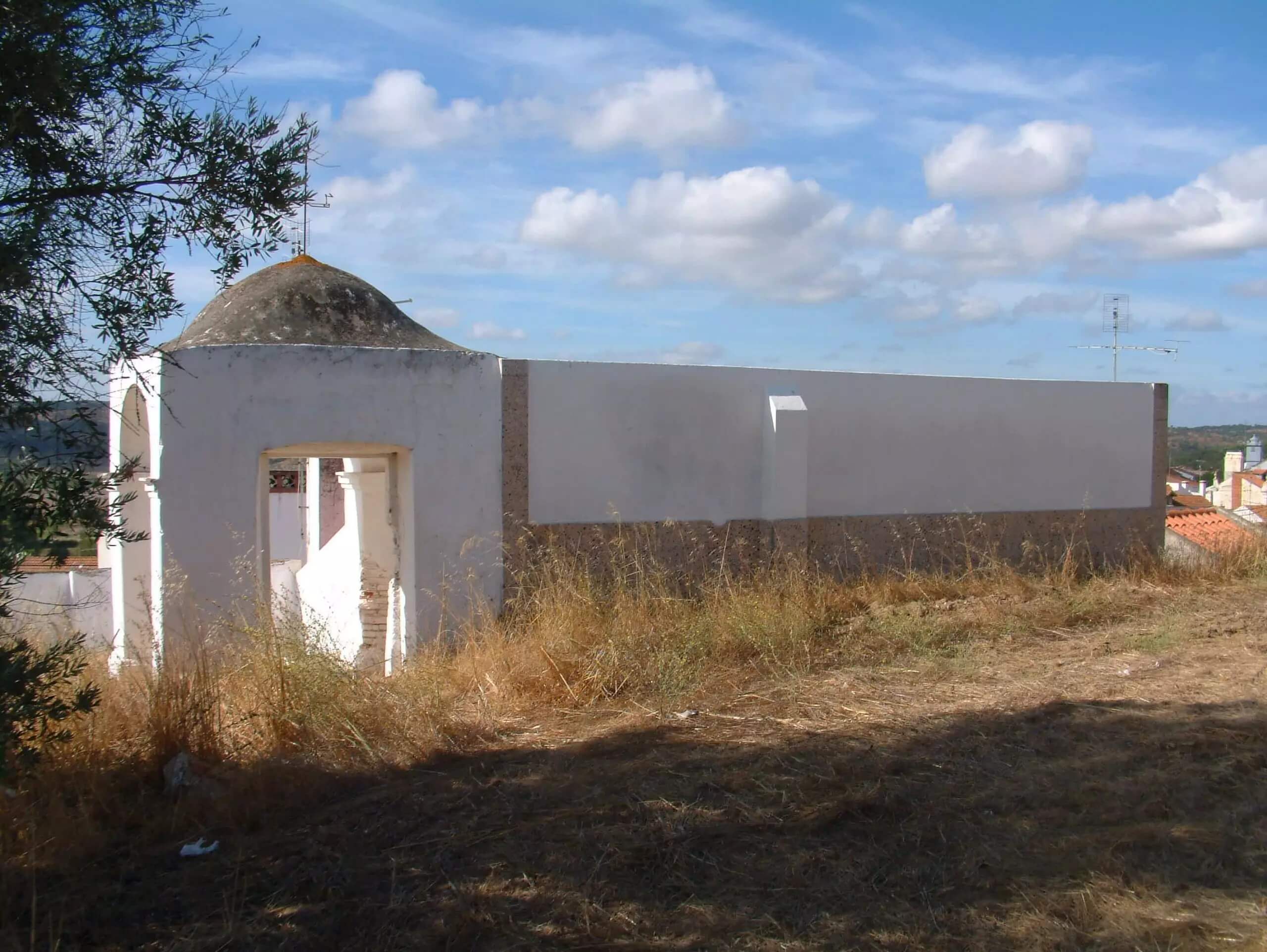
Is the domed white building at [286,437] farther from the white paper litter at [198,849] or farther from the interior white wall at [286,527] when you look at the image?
the interior white wall at [286,527]

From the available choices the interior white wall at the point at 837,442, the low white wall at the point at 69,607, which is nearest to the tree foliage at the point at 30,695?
the low white wall at the point at 69,607

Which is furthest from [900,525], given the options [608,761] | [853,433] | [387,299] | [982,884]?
[982,884]

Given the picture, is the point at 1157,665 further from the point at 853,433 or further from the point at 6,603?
the point at 6,603

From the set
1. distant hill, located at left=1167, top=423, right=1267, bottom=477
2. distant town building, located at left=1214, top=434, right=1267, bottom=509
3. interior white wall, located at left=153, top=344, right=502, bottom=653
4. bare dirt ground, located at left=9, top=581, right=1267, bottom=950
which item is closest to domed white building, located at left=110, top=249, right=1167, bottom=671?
interior white wall, located at left=153, top=344, right=502, bottom=653

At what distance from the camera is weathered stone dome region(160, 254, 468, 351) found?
9.27 metres

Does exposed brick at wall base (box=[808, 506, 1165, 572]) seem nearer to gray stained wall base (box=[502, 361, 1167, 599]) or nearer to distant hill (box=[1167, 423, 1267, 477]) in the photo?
gray stained wall base (box=[502, 361, 1167, 599])

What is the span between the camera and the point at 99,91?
3836 mm

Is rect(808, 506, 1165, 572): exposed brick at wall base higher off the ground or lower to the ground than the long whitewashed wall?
lower

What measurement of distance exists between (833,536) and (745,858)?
21.7 ft

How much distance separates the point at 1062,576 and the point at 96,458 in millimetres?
8727

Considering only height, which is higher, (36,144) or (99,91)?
(99,91)

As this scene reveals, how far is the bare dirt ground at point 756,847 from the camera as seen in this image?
342 centimetres

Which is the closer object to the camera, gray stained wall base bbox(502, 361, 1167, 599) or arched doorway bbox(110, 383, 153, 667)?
arched doorway bbox(110, 383, 153, 667)

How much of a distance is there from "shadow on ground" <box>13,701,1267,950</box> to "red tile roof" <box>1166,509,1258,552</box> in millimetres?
7615
